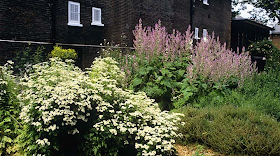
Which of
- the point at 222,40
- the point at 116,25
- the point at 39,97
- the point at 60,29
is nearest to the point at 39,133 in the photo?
the point at 39,97

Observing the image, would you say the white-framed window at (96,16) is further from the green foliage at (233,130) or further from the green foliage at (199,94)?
the green foliage at (233,130)

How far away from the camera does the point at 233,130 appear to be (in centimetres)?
378

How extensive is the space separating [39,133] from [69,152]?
52 centimetres

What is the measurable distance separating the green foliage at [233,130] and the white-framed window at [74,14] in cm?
983

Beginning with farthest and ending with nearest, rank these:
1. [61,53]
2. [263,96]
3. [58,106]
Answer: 1. [61,53]
2. [263,96]
3. [58,106]

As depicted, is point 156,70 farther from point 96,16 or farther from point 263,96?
point 96,16

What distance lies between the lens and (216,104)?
5066 millimetres

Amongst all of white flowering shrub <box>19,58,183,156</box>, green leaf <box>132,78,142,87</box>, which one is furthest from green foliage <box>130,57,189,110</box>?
white flowering shrub <box>19,58,183,156</box>

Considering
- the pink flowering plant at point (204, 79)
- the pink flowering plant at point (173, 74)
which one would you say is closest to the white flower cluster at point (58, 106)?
the pink flowering plant at point (173, 74)

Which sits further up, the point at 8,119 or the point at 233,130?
the point at 8,119

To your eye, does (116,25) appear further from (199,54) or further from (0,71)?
(0,71)

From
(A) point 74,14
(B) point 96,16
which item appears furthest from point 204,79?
(B) point 96,16

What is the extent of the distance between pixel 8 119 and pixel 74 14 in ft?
32.9

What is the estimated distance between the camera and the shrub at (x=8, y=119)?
3615 millimetres
